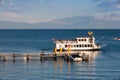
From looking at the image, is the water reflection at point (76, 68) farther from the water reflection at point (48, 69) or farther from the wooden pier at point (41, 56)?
the wooden pier at point (41, 56)

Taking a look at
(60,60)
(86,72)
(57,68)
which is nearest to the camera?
(86,72)

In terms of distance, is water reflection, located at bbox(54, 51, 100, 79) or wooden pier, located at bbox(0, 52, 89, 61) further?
wooden pier, located at bbox(0, 52, 89, 61)

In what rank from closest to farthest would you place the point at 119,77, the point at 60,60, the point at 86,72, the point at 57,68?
the point at 119,77 → the point at 86,72 → the point at 57,68 → the point at 60,60

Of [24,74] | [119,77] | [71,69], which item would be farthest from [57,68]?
[119,77]

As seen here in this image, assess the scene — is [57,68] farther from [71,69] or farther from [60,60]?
[60,60]

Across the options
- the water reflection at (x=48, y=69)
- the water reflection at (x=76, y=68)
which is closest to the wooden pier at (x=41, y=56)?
the water reflection at (x=48, y=69)

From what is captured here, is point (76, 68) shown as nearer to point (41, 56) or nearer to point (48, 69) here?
point (48, 69)

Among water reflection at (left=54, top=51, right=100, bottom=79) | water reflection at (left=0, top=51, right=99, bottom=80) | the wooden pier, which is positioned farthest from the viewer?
the wooden pier

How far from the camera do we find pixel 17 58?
109 m

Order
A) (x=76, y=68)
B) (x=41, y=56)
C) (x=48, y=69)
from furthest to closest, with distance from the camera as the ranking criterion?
(x=41, y=56) < (x=76, y=68) < (x=48, y=69)

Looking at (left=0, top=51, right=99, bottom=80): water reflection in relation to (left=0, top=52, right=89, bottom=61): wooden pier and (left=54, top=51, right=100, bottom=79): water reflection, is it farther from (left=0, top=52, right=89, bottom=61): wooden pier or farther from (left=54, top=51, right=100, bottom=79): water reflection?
(left=0, top=52, right=89, bottom=61): wooden pier

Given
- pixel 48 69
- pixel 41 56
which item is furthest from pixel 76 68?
pixel 41 56

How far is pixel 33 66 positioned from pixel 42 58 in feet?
39.1

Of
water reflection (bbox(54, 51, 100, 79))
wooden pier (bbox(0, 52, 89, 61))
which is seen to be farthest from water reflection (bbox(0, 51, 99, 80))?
wooden pier (bbox(0, 52, 89, 61))
